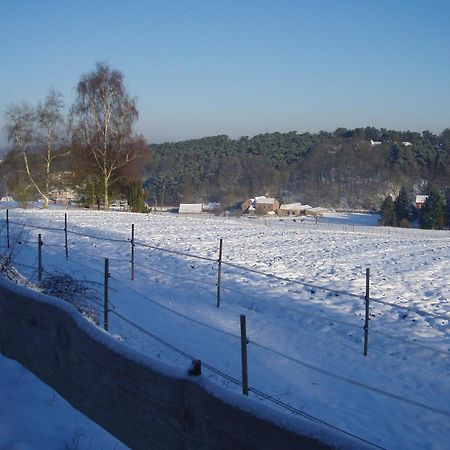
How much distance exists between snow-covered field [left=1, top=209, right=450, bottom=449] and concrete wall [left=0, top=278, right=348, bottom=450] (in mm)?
2894

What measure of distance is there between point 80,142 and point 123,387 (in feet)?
117

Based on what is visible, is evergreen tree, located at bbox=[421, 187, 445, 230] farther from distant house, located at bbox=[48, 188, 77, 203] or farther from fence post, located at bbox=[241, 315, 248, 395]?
fence post, located at bbox=[241, 315, 248, 395]

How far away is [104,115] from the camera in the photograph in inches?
1422

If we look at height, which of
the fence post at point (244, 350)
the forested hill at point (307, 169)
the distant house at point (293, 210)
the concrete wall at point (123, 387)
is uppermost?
the forested hill at point (307, 169)

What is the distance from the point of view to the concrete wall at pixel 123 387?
6.13ft

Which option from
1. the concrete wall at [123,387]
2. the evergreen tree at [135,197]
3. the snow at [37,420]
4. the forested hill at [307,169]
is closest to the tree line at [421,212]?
the forested hill at [307,169]

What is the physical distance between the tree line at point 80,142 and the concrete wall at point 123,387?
112ft

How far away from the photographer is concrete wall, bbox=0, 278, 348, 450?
187cm

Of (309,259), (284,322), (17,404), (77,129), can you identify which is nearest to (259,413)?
(17,404)

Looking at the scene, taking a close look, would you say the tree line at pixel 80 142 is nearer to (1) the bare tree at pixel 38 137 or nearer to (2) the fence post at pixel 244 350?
(1) the bare tree at pixel 38 137

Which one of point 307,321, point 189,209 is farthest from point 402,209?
point 307,321

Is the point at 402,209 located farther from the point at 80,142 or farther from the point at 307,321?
the point at 307,321

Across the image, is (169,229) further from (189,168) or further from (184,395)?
(189,168)

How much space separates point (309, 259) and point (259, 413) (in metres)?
15.8
